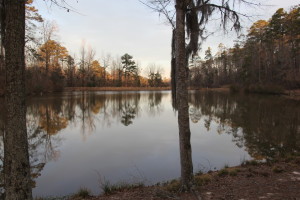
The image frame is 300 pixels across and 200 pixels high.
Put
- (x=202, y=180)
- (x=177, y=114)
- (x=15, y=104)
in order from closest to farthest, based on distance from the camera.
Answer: (x=15, y=104)
(x=202, y=180)
(x=177, y=114)

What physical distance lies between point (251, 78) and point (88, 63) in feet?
135

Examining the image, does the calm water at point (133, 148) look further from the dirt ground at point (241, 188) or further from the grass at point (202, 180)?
the grass at point (202, 180)

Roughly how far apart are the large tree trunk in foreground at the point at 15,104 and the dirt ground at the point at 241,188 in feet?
6.44

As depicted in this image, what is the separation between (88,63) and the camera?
5994 centimetres

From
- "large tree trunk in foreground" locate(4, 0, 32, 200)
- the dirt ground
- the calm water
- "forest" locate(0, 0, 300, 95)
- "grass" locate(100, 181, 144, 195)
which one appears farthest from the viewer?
"forest" locate(0, 0, 300, 95)

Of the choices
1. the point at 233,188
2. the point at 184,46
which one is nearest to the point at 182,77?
the point at 184,46

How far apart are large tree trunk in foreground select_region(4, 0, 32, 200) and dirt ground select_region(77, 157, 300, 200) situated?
1.96 meters

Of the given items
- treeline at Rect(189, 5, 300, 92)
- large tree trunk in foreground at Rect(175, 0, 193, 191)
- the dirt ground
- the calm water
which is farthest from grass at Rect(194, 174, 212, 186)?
treeline at Rect(189, 5, 300, 92)

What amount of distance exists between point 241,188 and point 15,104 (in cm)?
408

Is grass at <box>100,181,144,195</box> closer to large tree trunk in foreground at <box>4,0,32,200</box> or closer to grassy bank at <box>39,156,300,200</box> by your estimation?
grassy bank at <box>39,156,300,200</box>

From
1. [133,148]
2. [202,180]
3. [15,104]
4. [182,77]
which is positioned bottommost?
[133,148]

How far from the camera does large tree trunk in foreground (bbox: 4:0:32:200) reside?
2629mm

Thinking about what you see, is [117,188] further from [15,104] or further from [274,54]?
[274,54]

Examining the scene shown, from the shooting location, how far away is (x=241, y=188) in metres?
4.18
